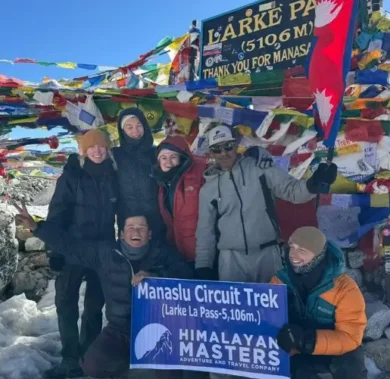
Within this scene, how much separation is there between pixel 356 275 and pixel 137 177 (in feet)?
9.48

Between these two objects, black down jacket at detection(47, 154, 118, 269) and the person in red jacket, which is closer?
the person in red jacket

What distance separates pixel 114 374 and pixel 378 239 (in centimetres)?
319

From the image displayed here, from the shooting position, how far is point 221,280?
12.0 feet

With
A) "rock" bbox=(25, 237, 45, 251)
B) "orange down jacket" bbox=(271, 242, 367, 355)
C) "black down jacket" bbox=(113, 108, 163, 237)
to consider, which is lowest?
"rock" bbox=(25, 237, 45, 251)

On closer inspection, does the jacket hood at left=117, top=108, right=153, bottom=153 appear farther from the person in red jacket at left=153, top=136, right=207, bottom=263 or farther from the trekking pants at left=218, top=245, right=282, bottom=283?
the trekking pants at left=218, top=245, right=282, bottom=283

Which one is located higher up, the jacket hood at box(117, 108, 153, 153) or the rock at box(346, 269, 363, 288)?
the jacket hood at box(117, 108, 153, 153)

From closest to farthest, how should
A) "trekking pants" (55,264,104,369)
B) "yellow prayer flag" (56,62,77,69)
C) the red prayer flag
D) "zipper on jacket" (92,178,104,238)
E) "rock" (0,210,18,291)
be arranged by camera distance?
the red prayer flag < "zipper on jacket" (92,178,104,238) < "trekking pants" (55,264,104,369) < "rock" (0,210,18,291) < "yellow prayer flag" (56,62,77,69)

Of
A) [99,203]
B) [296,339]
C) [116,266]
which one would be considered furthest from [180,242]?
[296,339]

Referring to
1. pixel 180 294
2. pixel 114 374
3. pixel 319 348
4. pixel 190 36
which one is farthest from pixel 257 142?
pixel 190 36

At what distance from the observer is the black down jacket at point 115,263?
3676mm

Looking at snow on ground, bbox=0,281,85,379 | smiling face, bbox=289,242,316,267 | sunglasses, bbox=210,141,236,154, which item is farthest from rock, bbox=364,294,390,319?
snow on ground, bbox=0,281,85,379

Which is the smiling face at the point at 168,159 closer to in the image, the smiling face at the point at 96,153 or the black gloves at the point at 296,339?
the smiling face at the point at 96,153

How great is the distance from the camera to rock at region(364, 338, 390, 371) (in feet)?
13.3

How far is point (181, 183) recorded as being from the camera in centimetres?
386
